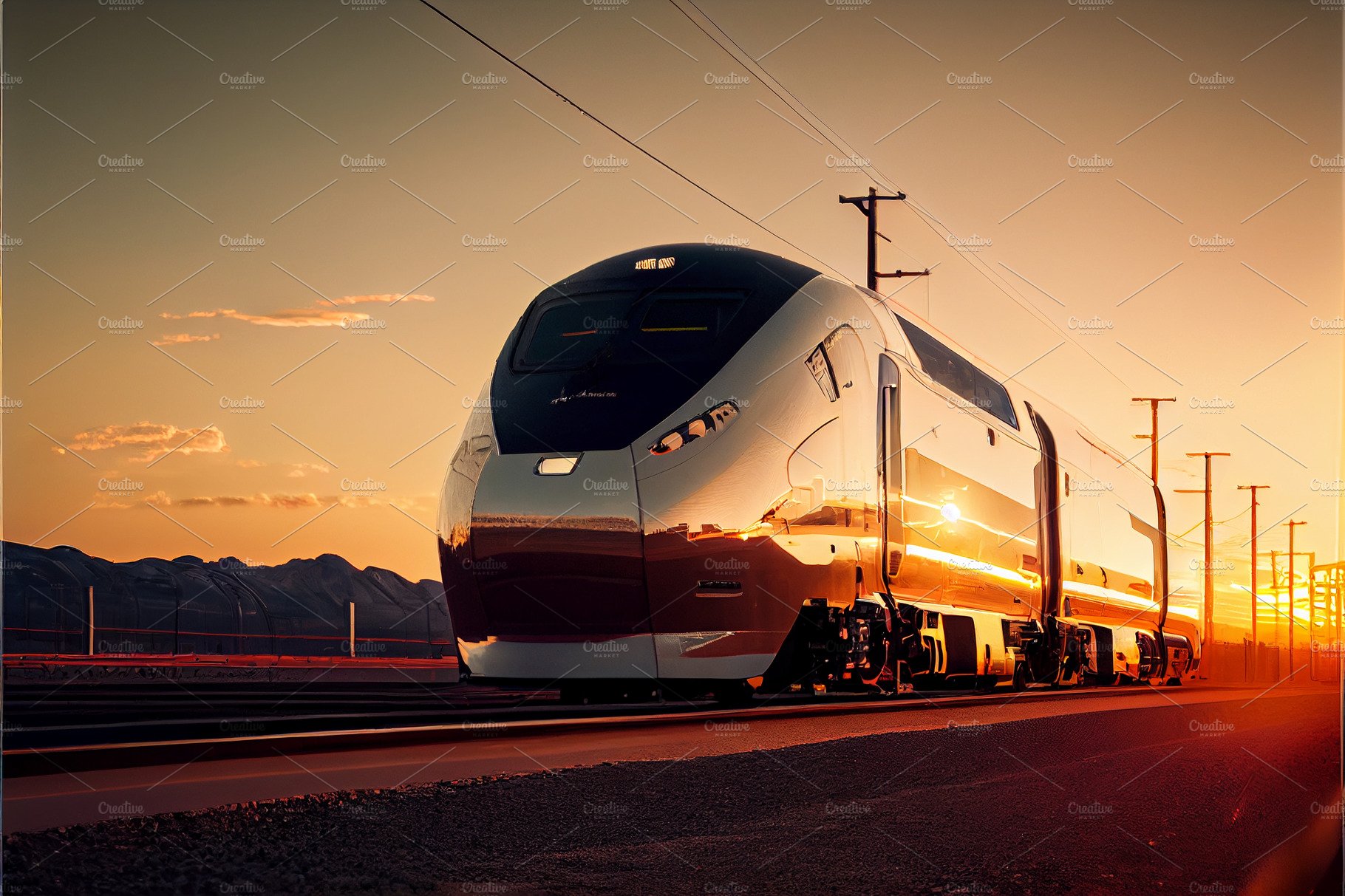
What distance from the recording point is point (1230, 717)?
49.1ft

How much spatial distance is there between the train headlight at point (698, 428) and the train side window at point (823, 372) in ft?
3.35

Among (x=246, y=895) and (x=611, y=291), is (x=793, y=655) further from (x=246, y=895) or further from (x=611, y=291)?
(x=246, y=895)

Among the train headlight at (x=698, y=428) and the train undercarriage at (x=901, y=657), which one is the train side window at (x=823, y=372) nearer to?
the train headlight at (x=698, y=428)

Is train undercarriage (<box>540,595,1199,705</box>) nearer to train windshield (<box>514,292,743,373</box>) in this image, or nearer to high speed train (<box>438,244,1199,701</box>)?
high speed train (<box>438,244,1199,701</box>)

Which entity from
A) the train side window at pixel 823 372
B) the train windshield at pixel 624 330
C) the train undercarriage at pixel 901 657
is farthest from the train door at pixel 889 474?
the train windshield at pixel 624 330

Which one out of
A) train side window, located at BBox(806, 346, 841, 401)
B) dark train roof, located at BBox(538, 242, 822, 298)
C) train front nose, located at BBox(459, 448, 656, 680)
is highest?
dark train roof, located at BBox(538, 242, 822, 298)

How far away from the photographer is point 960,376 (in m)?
14.6

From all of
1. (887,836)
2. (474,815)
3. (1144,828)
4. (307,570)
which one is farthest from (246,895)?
(307,570)

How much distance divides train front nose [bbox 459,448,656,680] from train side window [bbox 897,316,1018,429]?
471cm

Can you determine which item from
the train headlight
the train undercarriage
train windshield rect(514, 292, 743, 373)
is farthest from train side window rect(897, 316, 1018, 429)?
the train headlight

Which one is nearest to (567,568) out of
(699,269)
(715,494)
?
(715,494)

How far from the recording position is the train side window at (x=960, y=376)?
13.3 meters

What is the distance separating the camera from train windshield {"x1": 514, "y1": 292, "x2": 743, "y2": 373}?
10.7m

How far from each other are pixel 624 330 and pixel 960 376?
5234 mm
